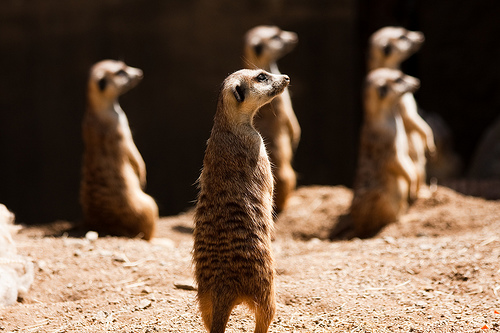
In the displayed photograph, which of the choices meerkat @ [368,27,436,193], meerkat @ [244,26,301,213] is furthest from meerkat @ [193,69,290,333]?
meerkat @ [368,27,436,193]

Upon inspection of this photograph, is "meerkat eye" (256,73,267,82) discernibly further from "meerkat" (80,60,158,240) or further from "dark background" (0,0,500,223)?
"dark background" (0,0,500,223)

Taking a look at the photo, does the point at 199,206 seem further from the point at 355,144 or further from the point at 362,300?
the point at 355,144

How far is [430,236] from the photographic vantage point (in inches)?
210

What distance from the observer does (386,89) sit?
229 inches

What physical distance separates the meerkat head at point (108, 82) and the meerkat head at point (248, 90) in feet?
8.71

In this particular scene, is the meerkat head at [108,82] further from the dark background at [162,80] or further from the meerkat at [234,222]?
the meerkat at [234,222]

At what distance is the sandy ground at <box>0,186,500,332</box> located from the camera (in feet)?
10.4

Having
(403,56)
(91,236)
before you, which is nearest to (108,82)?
(91,236)

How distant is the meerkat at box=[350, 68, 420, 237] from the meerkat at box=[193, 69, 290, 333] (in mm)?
2901

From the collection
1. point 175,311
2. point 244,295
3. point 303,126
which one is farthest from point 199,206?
point 303,126

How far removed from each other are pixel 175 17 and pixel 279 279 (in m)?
4.90

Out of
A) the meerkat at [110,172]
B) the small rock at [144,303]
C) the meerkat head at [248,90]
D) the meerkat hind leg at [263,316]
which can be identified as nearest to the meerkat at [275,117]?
the meerkat at [110,172]

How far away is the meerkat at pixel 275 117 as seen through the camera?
651 cm

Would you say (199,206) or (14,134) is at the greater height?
(199,206)
